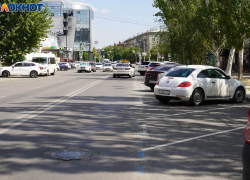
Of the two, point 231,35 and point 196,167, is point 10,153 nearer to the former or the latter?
point 196,167

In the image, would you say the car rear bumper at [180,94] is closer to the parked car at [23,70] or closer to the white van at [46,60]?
the parked car at [23,70]

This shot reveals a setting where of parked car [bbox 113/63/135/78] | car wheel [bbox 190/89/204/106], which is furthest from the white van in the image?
car wheel [bbox 190/89/204/106]

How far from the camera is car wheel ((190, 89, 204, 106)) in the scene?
13352mm

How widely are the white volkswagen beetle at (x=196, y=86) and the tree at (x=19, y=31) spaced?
3206cm

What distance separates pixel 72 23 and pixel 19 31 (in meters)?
95.4

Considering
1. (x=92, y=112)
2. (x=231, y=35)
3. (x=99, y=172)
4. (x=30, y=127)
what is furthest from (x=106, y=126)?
(x=231, y=35)

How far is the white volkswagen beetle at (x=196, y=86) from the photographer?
13.3 m

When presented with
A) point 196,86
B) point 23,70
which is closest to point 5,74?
point 23,70

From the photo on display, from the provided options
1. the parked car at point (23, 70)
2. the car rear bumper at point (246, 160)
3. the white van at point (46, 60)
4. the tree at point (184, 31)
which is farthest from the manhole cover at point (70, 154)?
the white van at point (46, 60)

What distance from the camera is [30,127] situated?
341 inches

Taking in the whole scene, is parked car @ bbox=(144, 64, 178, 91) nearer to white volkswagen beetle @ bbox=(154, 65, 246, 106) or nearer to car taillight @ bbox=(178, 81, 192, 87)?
white volkswagen beetle @ bbox=(154, 65, 246, 106)

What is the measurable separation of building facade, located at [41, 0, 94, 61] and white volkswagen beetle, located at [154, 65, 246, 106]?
11788cm

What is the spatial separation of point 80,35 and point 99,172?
5689 inches

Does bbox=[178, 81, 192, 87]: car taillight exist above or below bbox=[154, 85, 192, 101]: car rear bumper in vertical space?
above
